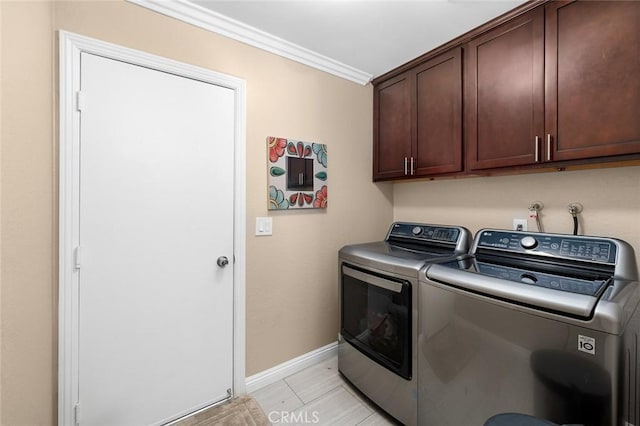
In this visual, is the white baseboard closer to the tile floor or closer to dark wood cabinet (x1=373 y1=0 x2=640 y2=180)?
the tile floor

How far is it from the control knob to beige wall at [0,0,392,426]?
4.02 feet

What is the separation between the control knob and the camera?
1486 millimetres

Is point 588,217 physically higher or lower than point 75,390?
higher

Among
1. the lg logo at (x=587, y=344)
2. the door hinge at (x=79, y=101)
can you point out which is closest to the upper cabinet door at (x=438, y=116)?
the lg logo at (x=587, y=344)

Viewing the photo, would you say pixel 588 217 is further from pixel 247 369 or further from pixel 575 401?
A: pixel 247 369

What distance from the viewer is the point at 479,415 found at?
3.96 ft

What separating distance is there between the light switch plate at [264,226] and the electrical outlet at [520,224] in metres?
1.70

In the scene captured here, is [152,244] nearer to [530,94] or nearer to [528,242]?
[528,242]

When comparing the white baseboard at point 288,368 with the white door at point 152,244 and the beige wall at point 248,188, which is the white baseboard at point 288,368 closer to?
the beige wall at point 248,188

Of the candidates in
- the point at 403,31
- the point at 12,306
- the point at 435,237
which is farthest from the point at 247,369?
the point at 403,31

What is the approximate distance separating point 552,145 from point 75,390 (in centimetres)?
276

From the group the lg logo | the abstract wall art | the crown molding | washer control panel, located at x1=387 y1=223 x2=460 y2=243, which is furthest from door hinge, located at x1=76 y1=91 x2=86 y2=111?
Result: the lg logo

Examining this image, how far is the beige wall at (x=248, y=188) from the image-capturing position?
3.18 feet

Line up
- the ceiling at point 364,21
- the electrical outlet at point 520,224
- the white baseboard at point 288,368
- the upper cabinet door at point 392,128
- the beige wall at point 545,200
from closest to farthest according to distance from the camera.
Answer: the beige wall at point 545,200, the ceiling at point 364,21, the electrical outlet at point 520,224, the white baseboard at point 288,368, the upper cabinet door at point 392,128
